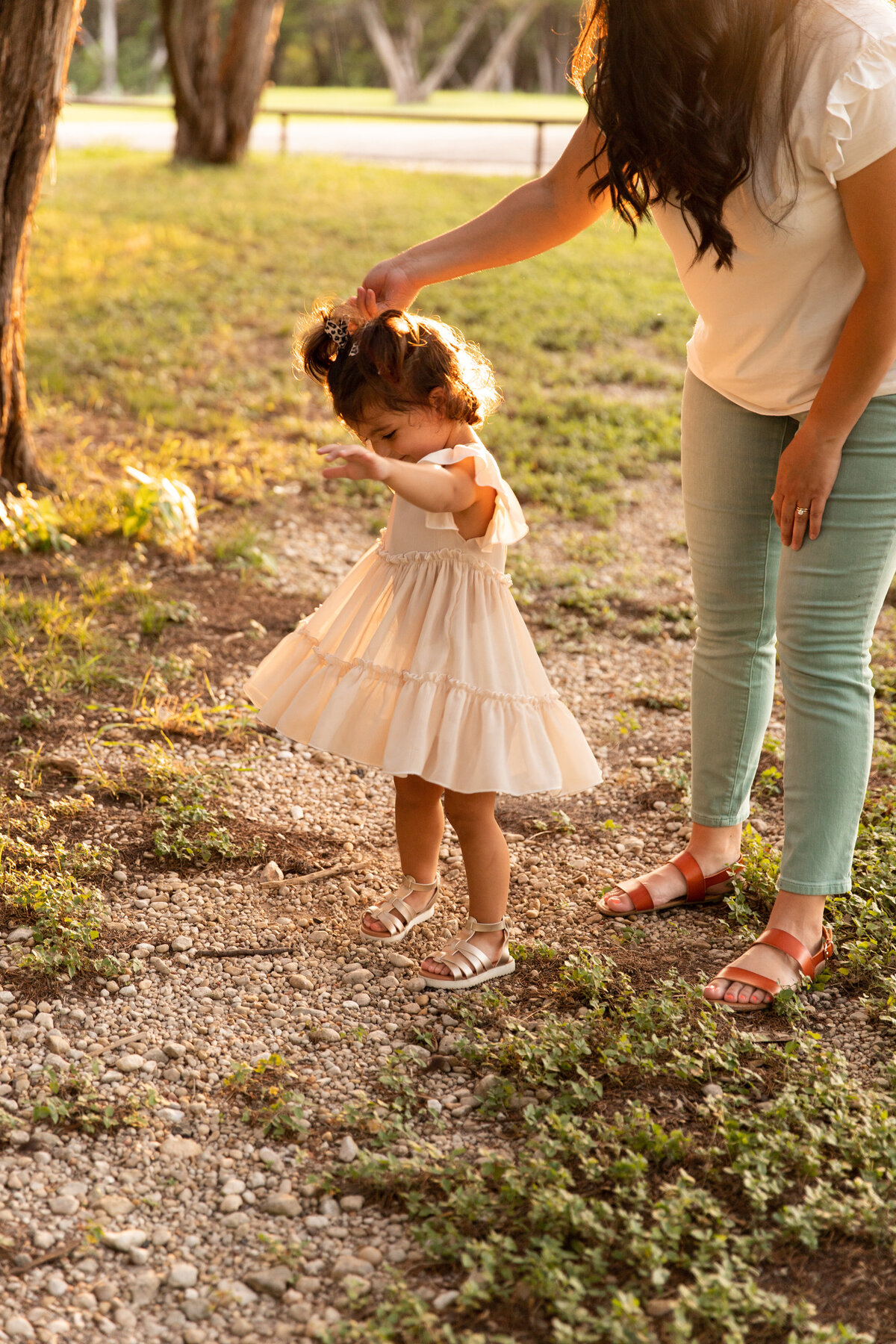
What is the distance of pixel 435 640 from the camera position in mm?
2314

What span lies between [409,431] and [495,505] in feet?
0.71

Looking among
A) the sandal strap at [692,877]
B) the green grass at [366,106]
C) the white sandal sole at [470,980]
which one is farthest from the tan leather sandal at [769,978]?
the green grass at [366,106]

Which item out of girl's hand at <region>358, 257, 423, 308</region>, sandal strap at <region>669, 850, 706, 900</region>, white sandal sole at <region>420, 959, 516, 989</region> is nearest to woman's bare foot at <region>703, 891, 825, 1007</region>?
sandal strap at <region>669, 850, 706, 900</region>

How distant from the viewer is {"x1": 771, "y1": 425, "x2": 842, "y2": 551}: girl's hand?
6.79 feet

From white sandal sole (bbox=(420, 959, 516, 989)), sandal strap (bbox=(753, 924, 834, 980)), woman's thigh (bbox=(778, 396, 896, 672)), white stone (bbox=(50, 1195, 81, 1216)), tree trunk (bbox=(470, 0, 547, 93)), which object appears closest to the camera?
white stone (bbox=(50, 1195, 81, 1216))

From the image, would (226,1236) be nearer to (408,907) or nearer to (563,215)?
(408,907)

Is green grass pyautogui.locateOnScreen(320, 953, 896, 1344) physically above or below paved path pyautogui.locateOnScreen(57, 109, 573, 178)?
below

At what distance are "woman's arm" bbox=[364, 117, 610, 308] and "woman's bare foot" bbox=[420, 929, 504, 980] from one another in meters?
1.30

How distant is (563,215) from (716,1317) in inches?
76.0

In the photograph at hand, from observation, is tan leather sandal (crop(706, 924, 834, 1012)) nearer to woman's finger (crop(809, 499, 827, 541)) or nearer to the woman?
the woman

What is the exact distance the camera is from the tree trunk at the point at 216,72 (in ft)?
41.6

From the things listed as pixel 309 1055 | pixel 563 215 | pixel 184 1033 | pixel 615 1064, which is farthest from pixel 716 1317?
pixel 563 215

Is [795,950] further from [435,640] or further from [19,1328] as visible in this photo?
[19,1328]

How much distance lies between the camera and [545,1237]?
5.69 feet
